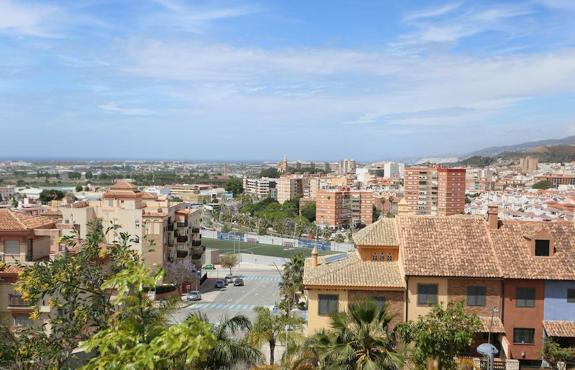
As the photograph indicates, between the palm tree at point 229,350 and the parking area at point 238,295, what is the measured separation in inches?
910

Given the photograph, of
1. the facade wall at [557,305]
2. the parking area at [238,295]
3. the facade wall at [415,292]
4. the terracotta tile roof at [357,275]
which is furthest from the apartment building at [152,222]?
the facade wall at [557,305]

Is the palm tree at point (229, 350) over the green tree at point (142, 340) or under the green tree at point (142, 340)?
under

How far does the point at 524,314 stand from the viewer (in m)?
24.9

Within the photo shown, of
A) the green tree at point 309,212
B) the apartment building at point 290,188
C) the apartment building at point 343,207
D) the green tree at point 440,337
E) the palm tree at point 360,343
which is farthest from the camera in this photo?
the apartment building at point 290,188

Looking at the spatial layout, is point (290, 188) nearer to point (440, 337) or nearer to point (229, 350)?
point (440, 337)

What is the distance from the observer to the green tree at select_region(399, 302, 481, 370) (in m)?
18.8

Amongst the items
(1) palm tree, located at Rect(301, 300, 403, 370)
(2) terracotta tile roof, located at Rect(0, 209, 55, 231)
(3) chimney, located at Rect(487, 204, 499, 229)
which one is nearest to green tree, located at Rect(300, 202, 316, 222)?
(2) terracotta tile roof, located at Rect(0, 209, 55, 231)

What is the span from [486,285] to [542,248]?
2972 mm

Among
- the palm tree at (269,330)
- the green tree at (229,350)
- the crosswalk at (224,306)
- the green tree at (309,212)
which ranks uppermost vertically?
the green tree at (229,350)

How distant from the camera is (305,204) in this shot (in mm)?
151750

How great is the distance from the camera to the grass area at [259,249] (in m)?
88.7

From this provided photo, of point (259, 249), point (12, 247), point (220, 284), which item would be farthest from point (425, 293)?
point (259, 249)

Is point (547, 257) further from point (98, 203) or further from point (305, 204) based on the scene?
point (305, 204)

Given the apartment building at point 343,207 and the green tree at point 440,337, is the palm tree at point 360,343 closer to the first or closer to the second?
the green tree at point 440,337
